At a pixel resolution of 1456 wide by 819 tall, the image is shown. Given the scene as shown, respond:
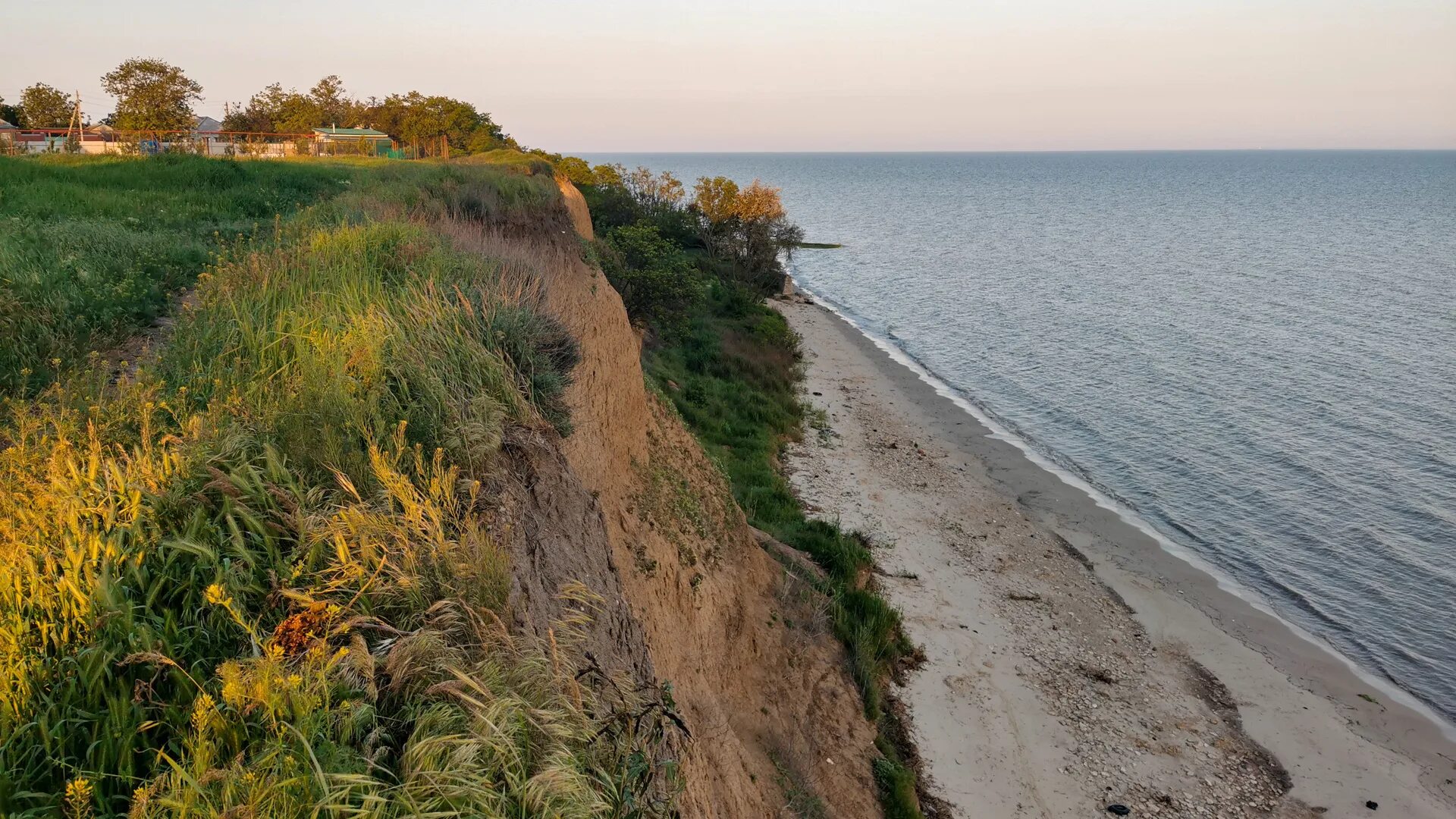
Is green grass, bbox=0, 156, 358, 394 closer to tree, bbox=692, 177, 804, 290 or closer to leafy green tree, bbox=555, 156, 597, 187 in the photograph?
leafy green tree, bbox=555, 156, 597, 187

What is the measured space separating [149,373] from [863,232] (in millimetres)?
99305

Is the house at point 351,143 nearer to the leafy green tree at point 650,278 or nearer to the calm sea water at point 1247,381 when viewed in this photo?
the leafy green tree at point 650,278

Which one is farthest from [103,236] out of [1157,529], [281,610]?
[1157,529]

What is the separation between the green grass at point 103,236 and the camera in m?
7.11

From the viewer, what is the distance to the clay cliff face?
6504mm

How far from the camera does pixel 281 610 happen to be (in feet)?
12.2

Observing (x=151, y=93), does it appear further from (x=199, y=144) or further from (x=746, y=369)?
(x=746, y=369)

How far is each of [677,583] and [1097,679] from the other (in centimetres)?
Result: 1102

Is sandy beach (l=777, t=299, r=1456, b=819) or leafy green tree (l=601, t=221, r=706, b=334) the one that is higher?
leafy green tree (l=601, t=221, r=706, b=334)

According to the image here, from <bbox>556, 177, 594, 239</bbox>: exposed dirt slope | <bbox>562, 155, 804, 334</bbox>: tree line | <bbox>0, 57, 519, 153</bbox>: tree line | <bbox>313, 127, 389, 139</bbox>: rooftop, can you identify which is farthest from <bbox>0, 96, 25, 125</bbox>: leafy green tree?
<bbox>556, 177, 594, 239</bbox>: exposed dirt slope

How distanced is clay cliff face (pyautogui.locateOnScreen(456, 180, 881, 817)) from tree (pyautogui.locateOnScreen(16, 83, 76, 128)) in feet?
206

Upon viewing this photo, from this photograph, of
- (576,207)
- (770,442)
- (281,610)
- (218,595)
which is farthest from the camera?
(576,207)

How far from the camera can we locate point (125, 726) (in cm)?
296

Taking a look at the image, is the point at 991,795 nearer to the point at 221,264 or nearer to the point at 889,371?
the point at 221,264
